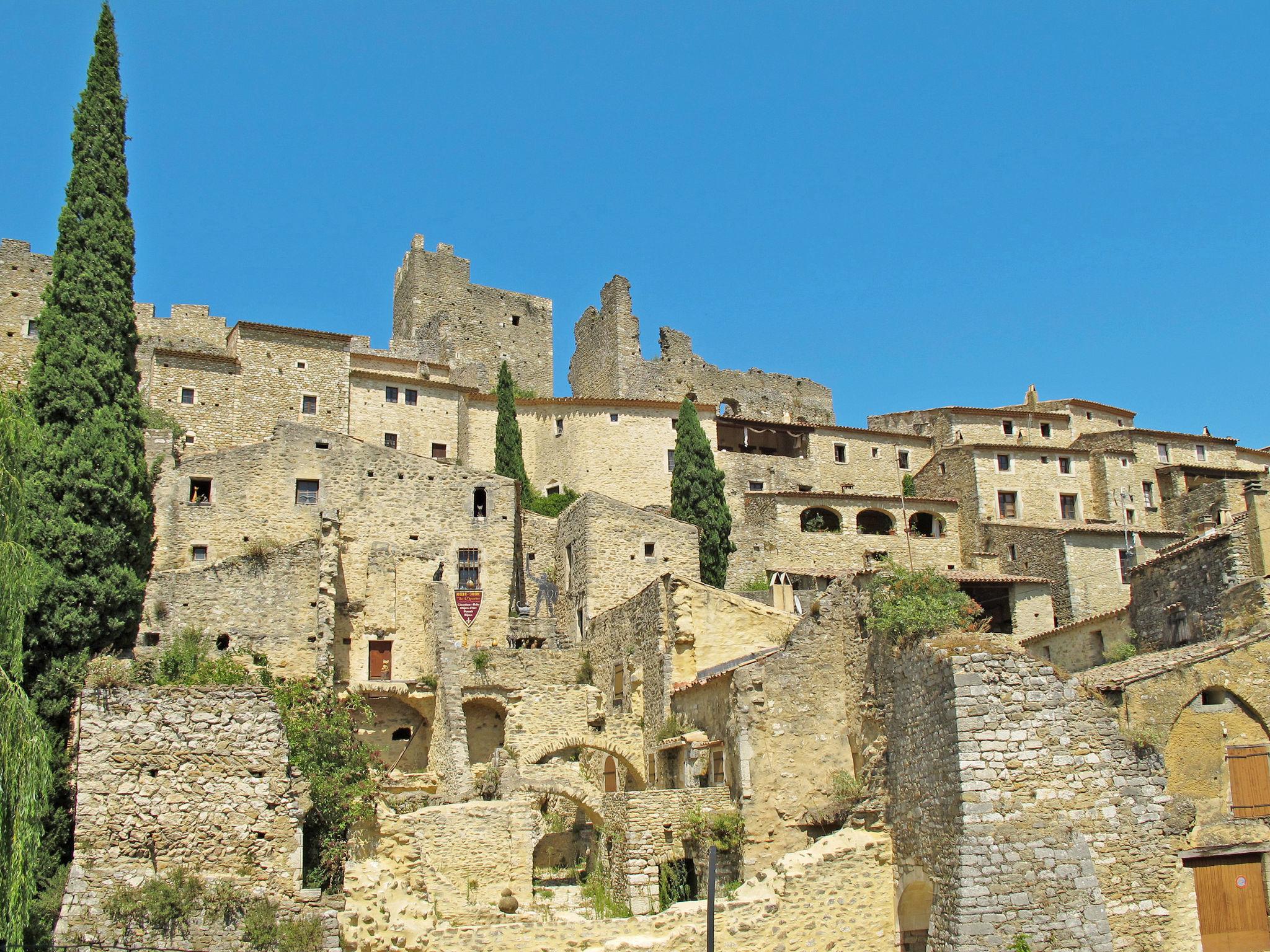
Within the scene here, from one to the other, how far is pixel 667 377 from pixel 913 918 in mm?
52051

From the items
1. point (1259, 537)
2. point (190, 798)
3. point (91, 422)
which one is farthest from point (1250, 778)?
point (91, 422)

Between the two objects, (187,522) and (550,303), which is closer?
(187,522)

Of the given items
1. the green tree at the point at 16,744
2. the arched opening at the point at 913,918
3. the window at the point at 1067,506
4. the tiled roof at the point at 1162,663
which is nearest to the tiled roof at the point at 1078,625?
the tiled roof at the point at 1162,663

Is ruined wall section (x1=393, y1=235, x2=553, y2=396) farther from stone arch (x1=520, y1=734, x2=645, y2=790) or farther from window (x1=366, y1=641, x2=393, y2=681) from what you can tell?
stone arch (x1=520, y1=734, x2=645, y2=790)

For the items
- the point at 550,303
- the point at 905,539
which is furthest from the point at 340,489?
the point at 550,303

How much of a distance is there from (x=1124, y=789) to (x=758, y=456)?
40.8m

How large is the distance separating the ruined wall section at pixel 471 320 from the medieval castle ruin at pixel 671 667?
16.8 inches

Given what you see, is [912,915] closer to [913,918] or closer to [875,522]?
[913,918]

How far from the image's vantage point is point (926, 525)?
5469 centimetres

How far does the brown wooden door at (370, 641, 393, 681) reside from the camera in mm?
35781

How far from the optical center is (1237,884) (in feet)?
55.8

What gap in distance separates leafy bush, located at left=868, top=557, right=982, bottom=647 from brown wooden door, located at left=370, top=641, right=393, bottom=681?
19342mm

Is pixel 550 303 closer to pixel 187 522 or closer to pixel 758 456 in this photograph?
pixel 758 456

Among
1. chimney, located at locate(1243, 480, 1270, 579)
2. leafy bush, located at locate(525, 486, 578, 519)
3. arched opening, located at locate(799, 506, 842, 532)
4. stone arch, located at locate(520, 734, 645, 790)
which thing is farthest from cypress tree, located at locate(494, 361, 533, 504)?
chimney, located at locate(1243, 480, 1270, 579)
